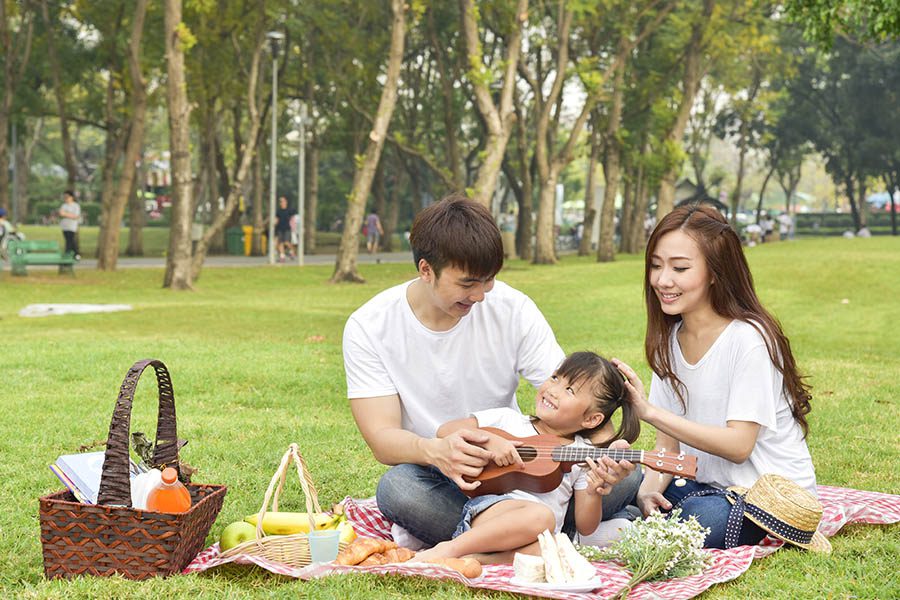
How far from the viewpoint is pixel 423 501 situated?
4754 millimetres

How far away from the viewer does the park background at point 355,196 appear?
7293mm

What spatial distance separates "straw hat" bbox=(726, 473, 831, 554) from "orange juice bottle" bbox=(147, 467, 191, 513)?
7.77 ft

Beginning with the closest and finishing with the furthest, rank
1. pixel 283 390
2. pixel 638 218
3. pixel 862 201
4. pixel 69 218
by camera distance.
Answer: pixel 283 390, pixel 69 218, pixel 638 218, pixel 862 201

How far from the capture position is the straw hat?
4.75 m

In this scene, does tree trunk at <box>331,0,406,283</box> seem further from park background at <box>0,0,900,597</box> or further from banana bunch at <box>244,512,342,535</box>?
banana bunch at <box>244,512,342,535</box>

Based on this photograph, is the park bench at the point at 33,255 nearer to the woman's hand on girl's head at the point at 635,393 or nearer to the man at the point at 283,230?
the man at the point at 283,230

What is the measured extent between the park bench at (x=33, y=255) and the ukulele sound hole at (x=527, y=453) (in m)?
21.4

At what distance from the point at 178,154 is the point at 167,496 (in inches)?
717

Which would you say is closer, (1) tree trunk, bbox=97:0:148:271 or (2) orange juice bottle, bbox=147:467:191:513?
(2) orange juice bottle, bbox=147:467:191:513

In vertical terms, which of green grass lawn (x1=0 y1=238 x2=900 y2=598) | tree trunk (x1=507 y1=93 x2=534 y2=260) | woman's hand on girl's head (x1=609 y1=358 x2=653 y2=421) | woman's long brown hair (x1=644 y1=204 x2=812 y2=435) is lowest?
green grass lawn (x1=0 y1=238 x2=900 y2=598)

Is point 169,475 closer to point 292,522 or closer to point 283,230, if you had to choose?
point 292,522

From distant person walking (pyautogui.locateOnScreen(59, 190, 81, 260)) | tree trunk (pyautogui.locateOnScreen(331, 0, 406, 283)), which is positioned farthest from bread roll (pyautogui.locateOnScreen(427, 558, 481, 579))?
distant person walking (pyautogui.locateOnScreen(59, 190, 81, 260))

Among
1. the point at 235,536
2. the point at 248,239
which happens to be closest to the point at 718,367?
the point at 235,536

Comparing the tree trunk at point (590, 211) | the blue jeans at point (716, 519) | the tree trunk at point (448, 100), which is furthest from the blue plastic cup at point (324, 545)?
the tree trunk at point (590, 211)
